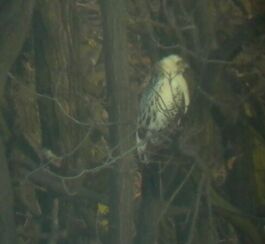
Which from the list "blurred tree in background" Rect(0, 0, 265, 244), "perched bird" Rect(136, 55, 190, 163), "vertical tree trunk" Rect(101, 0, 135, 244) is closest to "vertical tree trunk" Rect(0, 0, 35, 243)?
"blurred tree in background" Rect(0, 0, 265, 244)

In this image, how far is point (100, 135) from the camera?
11.2 ft

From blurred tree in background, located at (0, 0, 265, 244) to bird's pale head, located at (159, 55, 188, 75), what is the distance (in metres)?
0.04

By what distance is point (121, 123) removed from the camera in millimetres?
3176

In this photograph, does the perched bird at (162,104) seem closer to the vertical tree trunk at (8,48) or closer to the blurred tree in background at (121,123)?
the blurred tree in background at (121,123)

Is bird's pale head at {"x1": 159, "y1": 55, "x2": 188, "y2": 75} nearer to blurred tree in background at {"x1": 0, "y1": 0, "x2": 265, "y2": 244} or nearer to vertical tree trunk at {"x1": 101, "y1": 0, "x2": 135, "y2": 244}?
blurred tree in background at {"x1": 0, "y1": 0, "x2": 265, "y2": 244}

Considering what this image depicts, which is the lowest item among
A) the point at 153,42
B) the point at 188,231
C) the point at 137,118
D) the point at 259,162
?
the point at 188,231

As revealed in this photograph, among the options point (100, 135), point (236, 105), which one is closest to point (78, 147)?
point (100, 135)

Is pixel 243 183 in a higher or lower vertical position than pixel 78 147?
lower

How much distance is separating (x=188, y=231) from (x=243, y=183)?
34cm

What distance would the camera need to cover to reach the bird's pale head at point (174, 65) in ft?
A: 9.98

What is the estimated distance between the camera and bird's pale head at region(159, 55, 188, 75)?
3043 millimetres

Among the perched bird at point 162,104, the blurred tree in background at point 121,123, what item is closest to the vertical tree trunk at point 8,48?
the blurred tree in background at point 121,123

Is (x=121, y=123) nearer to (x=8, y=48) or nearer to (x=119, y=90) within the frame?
(x=119, y=90)

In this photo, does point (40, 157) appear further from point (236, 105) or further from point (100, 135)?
point (236, 105)
